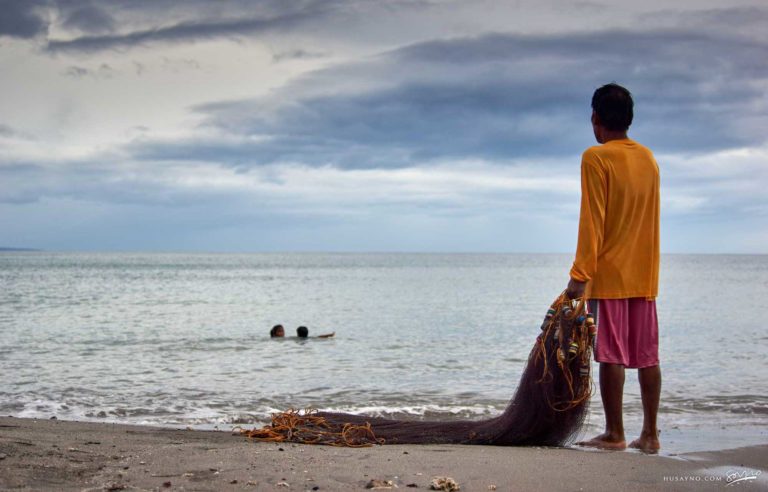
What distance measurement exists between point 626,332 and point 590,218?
2.77 ft

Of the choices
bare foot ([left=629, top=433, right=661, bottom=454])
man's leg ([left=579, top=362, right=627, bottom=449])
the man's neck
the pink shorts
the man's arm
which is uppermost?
Result: the man's neck

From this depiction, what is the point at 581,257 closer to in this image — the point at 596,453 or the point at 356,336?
the point at 596,453

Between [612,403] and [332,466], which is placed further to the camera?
[612,403]

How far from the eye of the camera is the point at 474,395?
Answer: 31.9ft

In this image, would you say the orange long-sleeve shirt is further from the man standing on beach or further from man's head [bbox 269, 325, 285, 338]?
man's head [bbox 269, 325, 285, 338]

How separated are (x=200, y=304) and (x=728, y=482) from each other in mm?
27112

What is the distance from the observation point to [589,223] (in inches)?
204

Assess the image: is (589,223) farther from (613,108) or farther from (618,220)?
(613,108)

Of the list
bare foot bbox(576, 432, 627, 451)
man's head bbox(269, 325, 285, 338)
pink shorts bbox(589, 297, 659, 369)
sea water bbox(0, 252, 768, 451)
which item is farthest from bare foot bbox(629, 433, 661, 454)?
man's head bbox(269, 325, 285, 338)

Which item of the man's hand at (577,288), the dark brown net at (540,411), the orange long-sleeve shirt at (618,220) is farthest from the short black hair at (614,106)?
the dark brown net at (540,411)

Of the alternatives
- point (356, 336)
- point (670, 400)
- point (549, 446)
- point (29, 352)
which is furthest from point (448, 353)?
point (549, 446)

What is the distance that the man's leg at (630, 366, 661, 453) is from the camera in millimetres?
5371

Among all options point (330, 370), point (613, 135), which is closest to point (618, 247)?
point (613, 135)

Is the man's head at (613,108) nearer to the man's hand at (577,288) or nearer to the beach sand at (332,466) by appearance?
the man's hand at (577,288)
